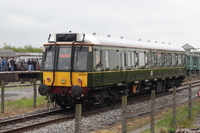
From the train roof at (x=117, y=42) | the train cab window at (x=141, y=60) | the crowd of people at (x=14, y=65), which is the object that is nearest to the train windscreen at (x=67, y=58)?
the train roof at (x=117, y=42)

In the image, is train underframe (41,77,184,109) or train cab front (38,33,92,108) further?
train underframe (41,77,184,109)

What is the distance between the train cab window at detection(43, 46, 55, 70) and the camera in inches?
589

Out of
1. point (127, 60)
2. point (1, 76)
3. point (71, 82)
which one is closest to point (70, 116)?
point (71, 82)

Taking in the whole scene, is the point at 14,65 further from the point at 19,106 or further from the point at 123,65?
the point at 123,65

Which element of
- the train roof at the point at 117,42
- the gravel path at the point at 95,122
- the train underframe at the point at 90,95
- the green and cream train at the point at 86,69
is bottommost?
the gravel path at the point at 95,122

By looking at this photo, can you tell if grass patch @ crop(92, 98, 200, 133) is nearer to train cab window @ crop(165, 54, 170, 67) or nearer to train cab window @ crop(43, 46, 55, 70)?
train cab window @ crop(43, 46, 55, 70)

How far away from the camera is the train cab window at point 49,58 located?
1497 centimetres

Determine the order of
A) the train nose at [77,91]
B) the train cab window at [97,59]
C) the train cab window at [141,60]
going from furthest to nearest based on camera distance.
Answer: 1. the train cab window at [141,60]
2. the train cab window at [97,59]
3. the train nose at [77,91]

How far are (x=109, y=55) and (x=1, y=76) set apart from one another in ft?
53.4

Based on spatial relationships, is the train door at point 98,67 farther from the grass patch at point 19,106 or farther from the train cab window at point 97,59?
the grass patch at point 19,106

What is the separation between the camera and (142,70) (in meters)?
19.6

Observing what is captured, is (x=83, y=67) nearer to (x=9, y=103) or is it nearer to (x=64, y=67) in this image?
(x=64, y=67)

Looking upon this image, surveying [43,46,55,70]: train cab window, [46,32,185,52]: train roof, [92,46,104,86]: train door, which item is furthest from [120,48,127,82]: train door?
[43,46,55,70]: train cab window

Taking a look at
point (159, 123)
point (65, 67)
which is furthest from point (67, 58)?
point (159, 123)
